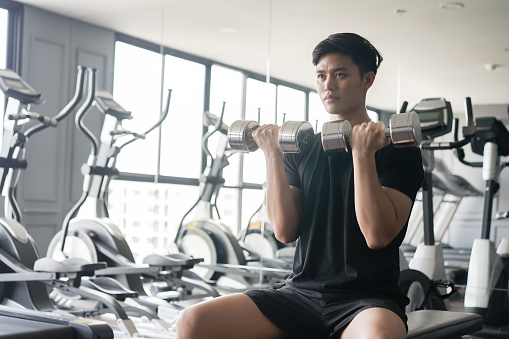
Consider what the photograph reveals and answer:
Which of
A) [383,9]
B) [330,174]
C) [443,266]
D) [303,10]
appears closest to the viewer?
[330,174]

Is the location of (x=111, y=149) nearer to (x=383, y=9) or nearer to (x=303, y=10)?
(x=303, y=10)

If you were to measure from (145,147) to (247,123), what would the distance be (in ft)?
11.7

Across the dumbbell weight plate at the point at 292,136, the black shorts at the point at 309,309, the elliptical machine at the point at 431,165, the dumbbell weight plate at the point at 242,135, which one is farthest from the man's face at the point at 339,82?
the elliptical machine at the point at 431,165

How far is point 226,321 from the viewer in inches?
61.3

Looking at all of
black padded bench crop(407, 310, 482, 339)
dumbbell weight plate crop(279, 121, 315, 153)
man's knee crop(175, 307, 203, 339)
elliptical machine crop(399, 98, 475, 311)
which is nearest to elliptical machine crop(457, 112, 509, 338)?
elliptical machine crop(399, 98, 475, 311)

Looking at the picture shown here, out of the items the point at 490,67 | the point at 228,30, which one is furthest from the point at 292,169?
the point at 228,30

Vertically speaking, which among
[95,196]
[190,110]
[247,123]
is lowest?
[95,196]

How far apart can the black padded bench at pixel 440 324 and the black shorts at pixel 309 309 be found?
19 centimetres

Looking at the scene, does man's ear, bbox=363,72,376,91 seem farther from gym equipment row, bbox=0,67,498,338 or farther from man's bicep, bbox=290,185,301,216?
gym equipment row, bbox=0,67,498,338

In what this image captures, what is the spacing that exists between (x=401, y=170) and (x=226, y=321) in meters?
0.61

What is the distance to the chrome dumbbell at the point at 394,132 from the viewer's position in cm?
152

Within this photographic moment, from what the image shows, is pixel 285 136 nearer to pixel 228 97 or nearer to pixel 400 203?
pixel 400 203

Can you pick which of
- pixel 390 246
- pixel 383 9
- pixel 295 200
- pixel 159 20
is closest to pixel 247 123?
pixel 295 200

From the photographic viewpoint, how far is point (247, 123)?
1.80 metres
